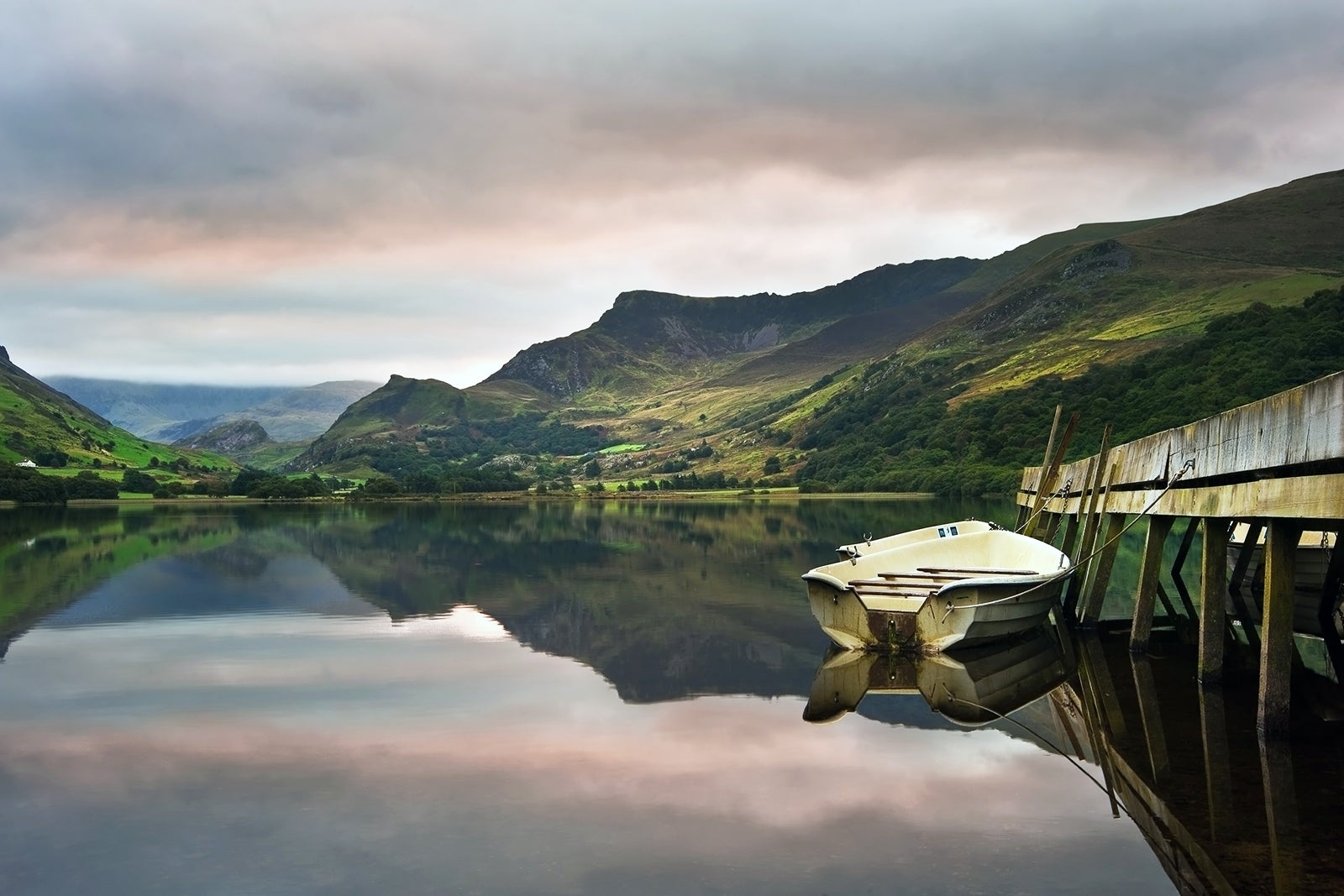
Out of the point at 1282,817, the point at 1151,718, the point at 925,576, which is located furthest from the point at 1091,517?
the point at 1282,817

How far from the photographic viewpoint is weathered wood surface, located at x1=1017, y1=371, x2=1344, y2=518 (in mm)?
13023

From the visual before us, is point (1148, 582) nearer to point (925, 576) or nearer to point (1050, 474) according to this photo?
point (925, 576)

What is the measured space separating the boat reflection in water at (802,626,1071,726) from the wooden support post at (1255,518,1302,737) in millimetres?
4669

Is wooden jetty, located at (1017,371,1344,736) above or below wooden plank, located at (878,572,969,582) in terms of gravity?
above

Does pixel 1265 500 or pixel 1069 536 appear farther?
pixel 1069 536

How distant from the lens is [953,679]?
2244 cm

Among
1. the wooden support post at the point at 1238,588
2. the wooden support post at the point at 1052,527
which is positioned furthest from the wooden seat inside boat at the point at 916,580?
the wooden support post at the point at 1052,527

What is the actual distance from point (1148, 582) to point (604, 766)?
14.0m

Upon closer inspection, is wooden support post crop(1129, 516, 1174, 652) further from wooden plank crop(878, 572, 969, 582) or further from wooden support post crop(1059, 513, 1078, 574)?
wooden support post crop(1059, 513, 1078, 574)

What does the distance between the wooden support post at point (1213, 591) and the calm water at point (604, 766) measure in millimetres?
928

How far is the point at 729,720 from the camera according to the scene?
64.4 ft

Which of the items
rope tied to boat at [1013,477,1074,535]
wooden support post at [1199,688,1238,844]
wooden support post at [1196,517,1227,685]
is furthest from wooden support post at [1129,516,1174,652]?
rope tied to boat at [1013,477,1074,535]

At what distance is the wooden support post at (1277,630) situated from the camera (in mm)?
14805

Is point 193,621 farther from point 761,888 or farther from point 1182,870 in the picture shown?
point 1182,870
